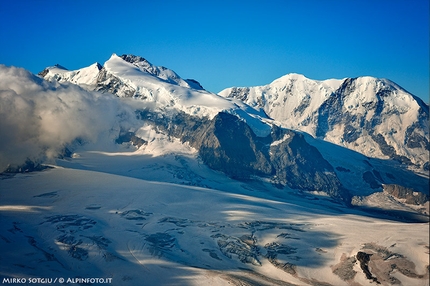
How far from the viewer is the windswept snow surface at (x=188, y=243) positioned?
363 ft

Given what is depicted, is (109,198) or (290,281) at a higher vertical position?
(109,198)

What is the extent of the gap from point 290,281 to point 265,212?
64769 mm

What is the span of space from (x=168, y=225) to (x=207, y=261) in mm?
31742

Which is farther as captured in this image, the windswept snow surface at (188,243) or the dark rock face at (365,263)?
the dark rock face at (365,263)

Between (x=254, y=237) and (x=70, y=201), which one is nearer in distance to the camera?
(x=254, y=237)

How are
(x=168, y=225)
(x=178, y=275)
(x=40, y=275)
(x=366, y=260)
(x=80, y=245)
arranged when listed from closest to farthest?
(x=40, y=275)
(x=178, y=275)
(x=366, y=260)
(x=80, y=245)
(x=168, y=225)

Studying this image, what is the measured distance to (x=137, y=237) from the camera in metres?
138

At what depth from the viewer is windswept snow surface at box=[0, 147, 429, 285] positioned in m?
111

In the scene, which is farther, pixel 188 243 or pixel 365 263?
pixel 188 243

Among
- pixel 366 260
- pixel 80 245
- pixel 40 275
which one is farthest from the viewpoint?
pixel 80 245

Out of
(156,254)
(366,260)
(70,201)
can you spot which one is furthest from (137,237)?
(366,260)

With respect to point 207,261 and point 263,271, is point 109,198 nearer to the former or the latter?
point 207,261

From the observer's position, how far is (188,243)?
446 feet

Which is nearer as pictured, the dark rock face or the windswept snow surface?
the windswept snow surface
